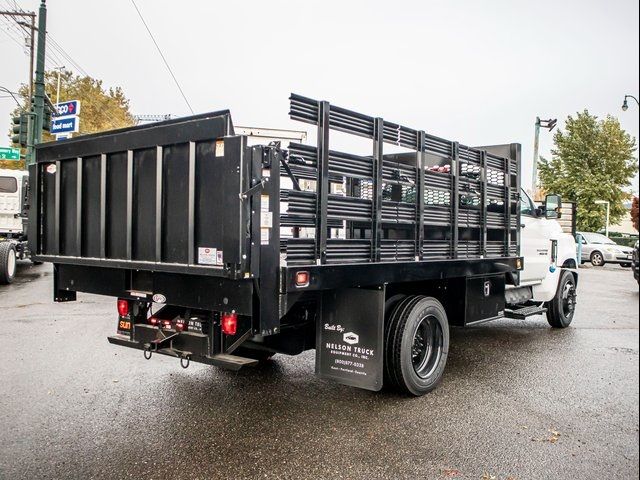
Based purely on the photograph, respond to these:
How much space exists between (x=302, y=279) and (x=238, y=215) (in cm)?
69

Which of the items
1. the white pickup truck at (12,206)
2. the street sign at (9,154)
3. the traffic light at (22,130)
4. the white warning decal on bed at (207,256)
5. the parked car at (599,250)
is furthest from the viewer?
the street sign at (9,154)

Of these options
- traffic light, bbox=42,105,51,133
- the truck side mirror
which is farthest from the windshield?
traffic light, bbox=42,105,51,133

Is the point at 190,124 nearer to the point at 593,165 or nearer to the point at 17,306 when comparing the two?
the point at 593,165

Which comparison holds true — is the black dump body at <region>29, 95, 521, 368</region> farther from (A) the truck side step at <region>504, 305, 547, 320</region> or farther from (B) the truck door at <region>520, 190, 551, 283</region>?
(B) the truck door at <region>520, 190, 551, 283</region>

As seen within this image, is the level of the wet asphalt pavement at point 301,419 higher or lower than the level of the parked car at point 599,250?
lower

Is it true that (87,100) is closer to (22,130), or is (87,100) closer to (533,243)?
(22,130)

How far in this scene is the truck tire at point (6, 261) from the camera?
40.8 ft

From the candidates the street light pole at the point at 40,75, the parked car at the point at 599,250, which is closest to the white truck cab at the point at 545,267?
the street light pole at the point at 40,75

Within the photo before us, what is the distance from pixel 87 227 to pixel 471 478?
347cm

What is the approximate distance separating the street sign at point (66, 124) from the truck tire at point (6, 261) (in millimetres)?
4758

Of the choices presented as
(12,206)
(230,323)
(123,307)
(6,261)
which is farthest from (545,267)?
(12,206)

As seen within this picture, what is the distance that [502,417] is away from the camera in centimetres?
435

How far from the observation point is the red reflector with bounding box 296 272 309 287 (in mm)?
3637

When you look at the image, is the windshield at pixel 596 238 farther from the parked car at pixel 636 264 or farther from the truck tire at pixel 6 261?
the parked car at pixel 636 264
